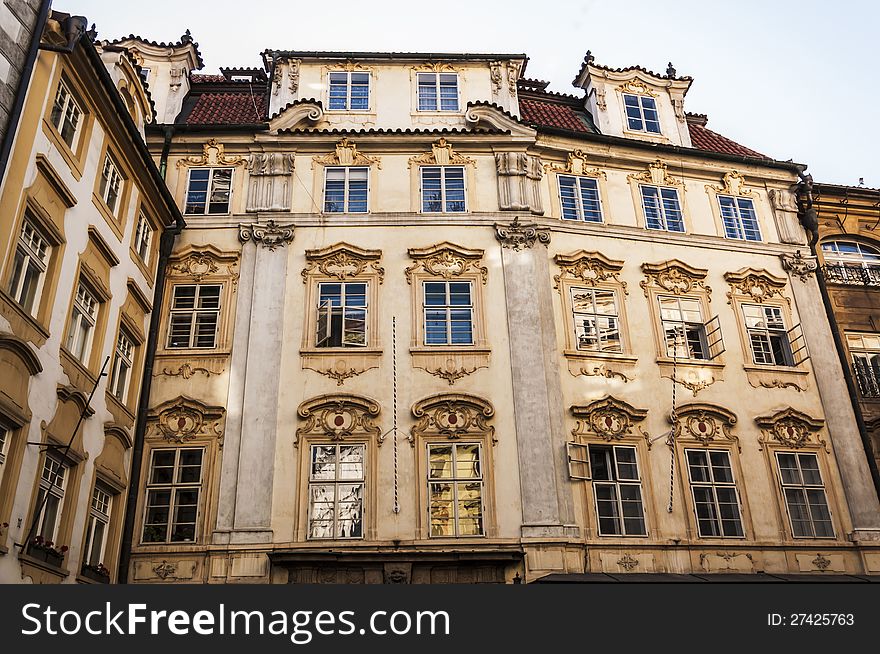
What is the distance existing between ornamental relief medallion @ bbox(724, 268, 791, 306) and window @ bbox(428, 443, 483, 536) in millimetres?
8726

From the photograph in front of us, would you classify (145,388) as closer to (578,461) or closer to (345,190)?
(345,190)

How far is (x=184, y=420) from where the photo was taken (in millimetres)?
17984

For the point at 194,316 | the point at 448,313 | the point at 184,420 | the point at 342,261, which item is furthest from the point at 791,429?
the point at 194,316

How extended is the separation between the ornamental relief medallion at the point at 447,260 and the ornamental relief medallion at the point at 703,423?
19.1 feet

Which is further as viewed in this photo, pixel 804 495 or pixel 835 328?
pixel 835 328

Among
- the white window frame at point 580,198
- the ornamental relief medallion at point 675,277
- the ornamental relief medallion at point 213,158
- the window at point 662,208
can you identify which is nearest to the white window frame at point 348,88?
the ornamental relief medallion at point 213,158

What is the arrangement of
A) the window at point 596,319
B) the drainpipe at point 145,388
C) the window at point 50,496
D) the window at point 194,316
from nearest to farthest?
the window at point 50,496
the drainpipe at point 145,388
the window at point 194,316
the window at point 596,319

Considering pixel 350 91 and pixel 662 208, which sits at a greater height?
pixel 350 91

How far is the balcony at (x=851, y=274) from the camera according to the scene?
2225 cm

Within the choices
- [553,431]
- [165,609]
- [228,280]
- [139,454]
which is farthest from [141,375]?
[165,609]

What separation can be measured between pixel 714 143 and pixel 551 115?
5262mm

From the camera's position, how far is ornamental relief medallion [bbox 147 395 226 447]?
1784cm

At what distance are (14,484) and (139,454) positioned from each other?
4933 mm

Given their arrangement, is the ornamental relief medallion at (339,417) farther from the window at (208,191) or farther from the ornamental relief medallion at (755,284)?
the ornamental relief medallion at (755,284)
